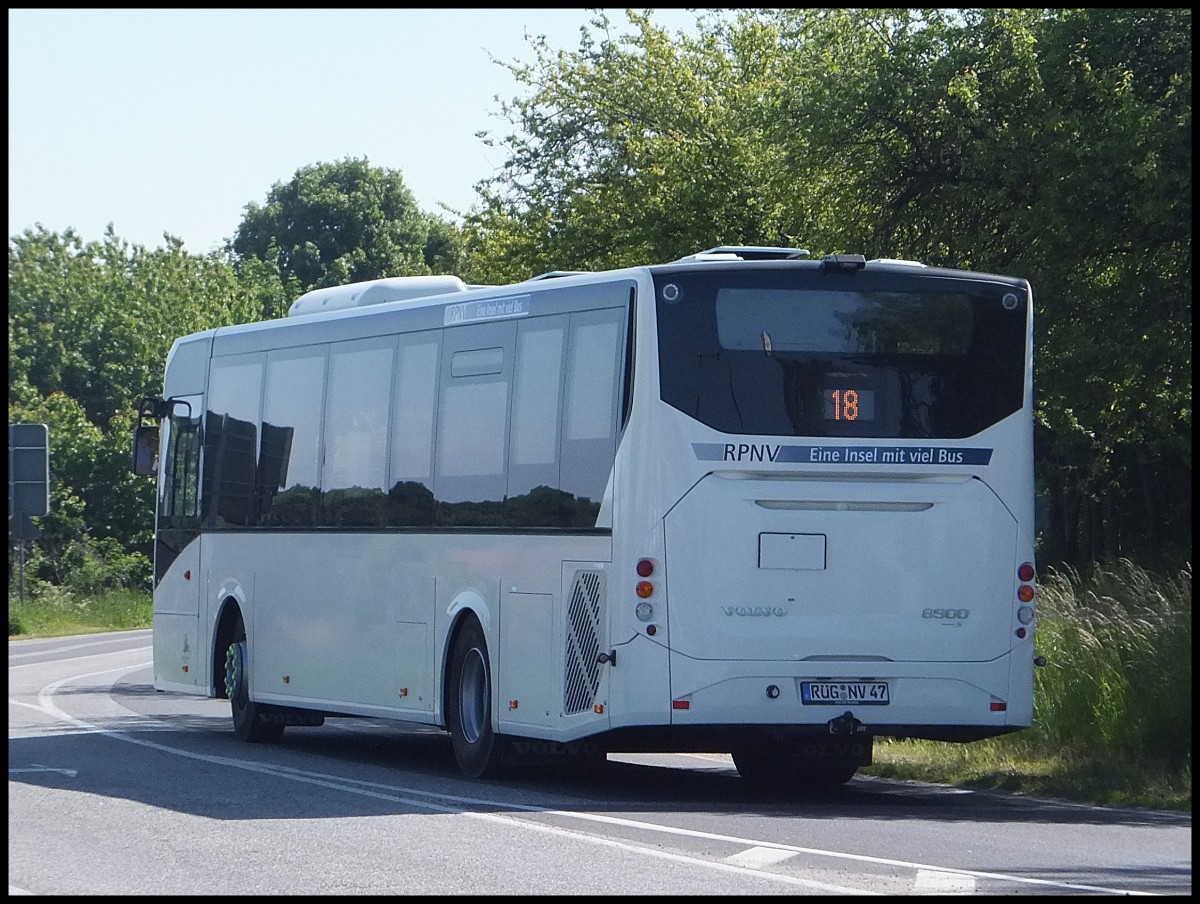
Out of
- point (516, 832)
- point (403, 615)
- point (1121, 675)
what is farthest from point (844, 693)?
point (403, 615)

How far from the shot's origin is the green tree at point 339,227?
311 ft

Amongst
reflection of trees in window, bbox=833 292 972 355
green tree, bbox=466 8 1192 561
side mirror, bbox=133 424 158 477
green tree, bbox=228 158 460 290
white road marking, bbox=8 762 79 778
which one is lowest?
white road marking, bbox=8 762 79 778

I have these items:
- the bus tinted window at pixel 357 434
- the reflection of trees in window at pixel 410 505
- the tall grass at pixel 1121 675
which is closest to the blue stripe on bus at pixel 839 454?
the tall grass at pixel 1121 675

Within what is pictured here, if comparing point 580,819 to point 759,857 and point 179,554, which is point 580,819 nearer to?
point 759,857

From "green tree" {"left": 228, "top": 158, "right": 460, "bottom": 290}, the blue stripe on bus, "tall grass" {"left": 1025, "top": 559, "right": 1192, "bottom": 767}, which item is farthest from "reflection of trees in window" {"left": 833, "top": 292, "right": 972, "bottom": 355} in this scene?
"green tree" {"left": 228, "top": 158, "right": 460, "bottom": 290}

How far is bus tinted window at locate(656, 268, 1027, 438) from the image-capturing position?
14.0m

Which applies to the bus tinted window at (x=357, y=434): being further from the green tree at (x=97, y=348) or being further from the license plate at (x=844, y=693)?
the green tree at (x=97, y=348)

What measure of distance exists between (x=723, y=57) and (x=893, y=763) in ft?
80.1

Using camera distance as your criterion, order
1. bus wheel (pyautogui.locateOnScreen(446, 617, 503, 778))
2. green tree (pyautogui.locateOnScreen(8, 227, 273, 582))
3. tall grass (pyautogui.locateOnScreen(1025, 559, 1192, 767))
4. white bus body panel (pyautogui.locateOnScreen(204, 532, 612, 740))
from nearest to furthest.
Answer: white bus body panel (pyautogui.locateOnScreen(204, 532, 612, 740)) < bus wheel (pyautogui.locateOnScreen(446, 617, 503, 778)) < tall grass (pyautogui.locateOnScreen(1025, 559, 1192, 767)) < green tree (pyautogui.locateOnScreen(8, 227, 273, 582))

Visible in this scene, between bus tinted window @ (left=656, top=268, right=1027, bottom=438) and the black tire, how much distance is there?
9.06ft

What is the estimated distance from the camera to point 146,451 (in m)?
22.1

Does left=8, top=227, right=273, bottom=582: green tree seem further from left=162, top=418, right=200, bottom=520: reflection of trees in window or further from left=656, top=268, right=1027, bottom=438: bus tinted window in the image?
left=656, top=268, right=1027, bottom=438: bus tinted window

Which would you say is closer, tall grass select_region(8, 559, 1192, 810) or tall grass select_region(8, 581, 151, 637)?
tall grass select_region(8, 559, 1192, 810)

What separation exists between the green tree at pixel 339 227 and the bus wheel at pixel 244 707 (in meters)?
74.1
